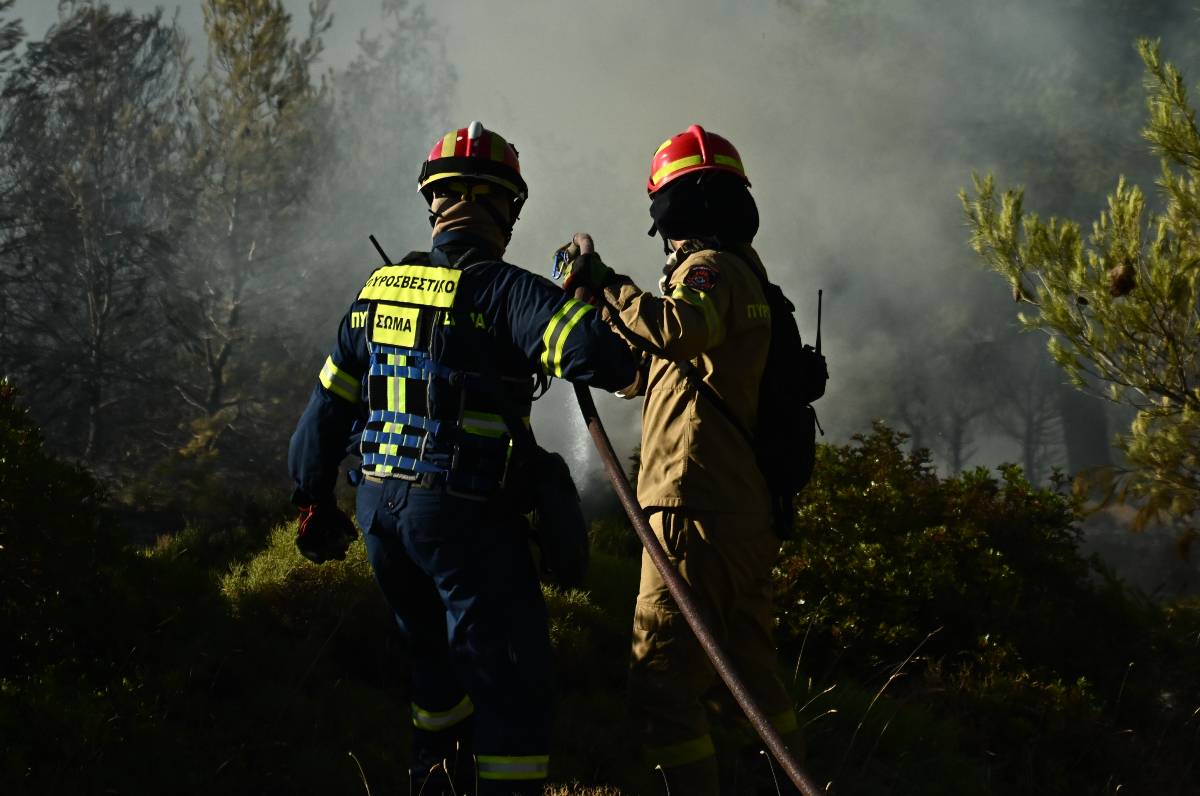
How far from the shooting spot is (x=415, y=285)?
2.30 m

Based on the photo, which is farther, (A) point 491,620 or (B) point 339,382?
(B) point 339,382

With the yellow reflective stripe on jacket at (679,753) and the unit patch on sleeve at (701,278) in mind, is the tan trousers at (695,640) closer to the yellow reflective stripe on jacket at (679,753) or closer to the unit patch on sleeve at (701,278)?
the yellow reflective stripe on jacket at (679,753)

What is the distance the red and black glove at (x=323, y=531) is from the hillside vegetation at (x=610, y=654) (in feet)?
1.81

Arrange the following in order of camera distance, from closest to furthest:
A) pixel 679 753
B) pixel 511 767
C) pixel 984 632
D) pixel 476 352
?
1. pixel 511 767
2. pixel 476 352
3. pixel 679 753
4. pixel 984 632

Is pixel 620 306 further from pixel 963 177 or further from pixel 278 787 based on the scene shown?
pixel 963 177

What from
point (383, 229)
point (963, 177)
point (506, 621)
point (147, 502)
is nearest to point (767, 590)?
point (506, 621)

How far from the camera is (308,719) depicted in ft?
10.9

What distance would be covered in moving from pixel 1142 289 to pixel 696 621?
385 cm

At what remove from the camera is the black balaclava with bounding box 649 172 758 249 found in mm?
2844

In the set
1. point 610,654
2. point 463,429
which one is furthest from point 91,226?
point 463,429

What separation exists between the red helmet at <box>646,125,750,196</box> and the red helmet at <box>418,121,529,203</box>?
0.57 m

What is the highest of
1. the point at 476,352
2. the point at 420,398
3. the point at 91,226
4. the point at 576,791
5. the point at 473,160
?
the point at 91,226

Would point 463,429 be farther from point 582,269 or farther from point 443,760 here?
point 443,760

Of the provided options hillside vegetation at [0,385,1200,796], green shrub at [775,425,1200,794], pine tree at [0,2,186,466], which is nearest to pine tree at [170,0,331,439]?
pine tree at [0,2,186,466]
